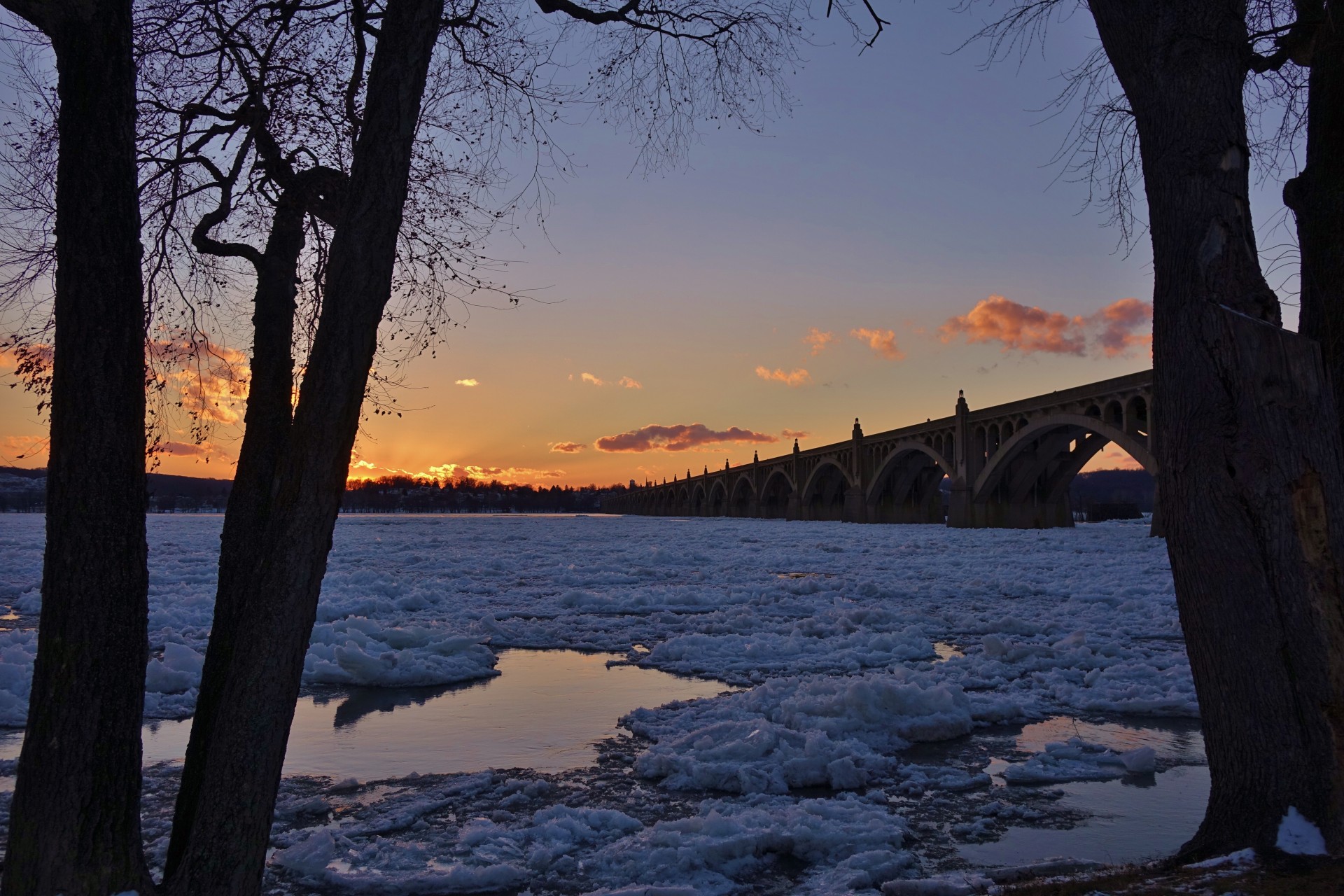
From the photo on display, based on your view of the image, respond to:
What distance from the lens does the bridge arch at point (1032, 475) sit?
49.9m

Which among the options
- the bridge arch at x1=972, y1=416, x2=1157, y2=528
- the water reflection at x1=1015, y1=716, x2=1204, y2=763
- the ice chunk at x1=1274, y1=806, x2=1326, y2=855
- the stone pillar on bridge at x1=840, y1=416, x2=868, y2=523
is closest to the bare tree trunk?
the ice chunk at x1=1274, y1=806, x2=1326, y2=855

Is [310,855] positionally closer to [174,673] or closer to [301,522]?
[301,522]

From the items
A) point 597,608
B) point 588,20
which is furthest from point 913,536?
point 588,20

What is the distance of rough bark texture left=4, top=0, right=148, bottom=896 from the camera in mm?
3002

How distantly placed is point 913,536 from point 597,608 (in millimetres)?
27879

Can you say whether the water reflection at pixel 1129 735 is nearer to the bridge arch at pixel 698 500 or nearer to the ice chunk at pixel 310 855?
the ice chunk at pixel 310 855

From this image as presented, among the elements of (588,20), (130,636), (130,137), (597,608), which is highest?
(588,20)

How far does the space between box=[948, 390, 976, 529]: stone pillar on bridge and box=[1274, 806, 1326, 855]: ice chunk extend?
51.5 metres

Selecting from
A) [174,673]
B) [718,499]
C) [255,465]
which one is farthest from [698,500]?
[255,465]

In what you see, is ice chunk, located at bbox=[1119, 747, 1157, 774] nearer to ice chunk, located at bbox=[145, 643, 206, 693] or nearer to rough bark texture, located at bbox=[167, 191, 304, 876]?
rough bark texture, located at bbox=[167, 191, 304, 876]

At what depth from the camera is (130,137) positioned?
3.17 m

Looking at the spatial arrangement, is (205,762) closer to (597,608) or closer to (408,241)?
(408,241)

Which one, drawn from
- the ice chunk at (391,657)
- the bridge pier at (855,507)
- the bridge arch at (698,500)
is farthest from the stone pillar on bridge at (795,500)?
the ice chunk at (391,657)

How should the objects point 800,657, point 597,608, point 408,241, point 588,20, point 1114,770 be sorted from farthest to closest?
point 597,608 < point 800,657 < point 1114,770 < point 408,241 < point 588,20
